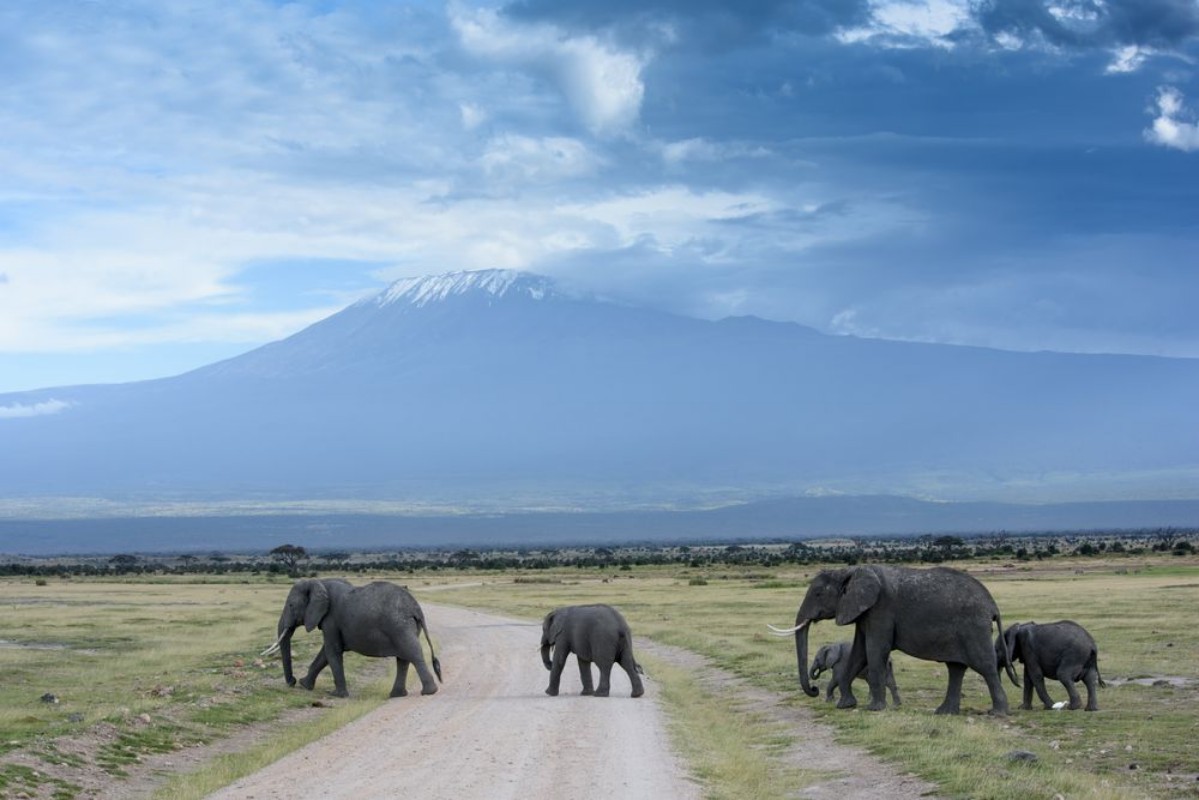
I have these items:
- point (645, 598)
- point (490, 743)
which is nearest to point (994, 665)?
point (490, 743)

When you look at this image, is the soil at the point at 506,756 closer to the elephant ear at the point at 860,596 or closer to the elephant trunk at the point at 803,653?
the elephant trunk at the point at 803,653

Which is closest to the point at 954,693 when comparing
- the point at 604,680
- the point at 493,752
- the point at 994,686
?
the point at 994,686

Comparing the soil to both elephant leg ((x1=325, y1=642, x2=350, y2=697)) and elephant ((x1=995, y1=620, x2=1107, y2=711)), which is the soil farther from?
elephant ((x1=995, y1=620, x2=1107, y2=711))

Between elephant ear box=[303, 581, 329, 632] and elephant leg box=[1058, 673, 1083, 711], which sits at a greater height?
elephant ear box=[303, 581, 329, 632]

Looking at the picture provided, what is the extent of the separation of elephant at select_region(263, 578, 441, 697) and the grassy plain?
37.7 inches

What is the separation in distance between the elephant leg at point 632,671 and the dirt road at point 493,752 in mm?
484

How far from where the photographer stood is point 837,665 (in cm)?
2612

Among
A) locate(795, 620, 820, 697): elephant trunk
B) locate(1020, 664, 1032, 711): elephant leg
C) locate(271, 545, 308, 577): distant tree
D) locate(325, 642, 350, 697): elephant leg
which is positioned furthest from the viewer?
locate(271, 545, 308, 577): distant tree

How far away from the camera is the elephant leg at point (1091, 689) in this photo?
23.8 metres

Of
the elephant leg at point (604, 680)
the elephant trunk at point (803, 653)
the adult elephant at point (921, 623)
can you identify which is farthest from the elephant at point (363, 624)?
the adult elephant at point (921, 623)

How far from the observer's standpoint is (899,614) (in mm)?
24156

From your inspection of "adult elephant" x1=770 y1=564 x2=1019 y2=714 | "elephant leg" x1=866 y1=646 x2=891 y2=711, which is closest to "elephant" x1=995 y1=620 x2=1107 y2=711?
"adult elephant" x1=770 y1=564 x2=1019 y2=714

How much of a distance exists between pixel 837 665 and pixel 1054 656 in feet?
12.5

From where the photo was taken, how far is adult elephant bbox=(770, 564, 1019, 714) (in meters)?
23.7
